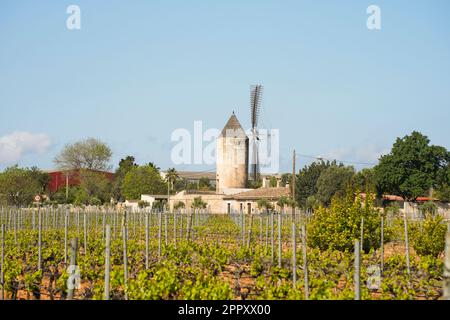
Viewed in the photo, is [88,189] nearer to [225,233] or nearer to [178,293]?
[225,233]

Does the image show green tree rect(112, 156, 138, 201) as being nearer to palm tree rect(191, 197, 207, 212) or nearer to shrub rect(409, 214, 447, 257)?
palm tree rect(191, 197, 207, 212)

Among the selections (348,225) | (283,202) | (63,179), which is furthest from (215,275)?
(63,179)

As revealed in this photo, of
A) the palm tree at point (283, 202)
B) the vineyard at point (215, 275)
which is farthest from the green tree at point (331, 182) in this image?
the vineyard at point (215, 275)

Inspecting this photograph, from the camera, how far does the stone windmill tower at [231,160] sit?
7612 centimetres

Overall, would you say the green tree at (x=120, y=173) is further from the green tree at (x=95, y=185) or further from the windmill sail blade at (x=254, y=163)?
the windmill sail blade at (x=254, y=163)

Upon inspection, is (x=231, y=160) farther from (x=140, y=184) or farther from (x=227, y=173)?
(x=140, y=184)

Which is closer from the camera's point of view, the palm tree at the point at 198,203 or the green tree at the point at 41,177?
the palm tree at the point at 198,203

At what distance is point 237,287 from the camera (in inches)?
544

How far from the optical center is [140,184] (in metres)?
86.6

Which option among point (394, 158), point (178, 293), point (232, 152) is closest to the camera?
point (178, 293)

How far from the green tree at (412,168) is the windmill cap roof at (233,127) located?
51.1ft
